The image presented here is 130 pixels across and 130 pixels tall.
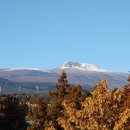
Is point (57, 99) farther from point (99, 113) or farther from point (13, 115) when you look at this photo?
point (99, 113)

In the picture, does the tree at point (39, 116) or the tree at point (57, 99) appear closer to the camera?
the tree at point (57, 99)

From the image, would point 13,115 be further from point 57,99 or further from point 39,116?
point 57,99

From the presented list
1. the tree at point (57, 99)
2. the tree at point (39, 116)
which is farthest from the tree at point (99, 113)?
the tree at point (39, 116)

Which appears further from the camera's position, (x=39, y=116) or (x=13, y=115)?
(x=13, y=115)

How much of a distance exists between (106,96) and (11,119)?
4440 centimetres

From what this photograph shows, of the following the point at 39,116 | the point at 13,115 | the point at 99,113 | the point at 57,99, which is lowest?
the point at 13,115

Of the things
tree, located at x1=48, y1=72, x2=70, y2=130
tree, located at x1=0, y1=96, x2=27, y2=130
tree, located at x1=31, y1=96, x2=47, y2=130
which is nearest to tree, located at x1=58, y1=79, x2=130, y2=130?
tree, located at x1=48, y1=72, x2=70, y2=130

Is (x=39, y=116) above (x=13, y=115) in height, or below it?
above

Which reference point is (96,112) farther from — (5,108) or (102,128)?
(5,108)

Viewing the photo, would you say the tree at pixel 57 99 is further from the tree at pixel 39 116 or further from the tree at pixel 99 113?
the tree at pixel 99 113

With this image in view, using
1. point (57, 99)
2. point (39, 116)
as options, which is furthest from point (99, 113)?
point (39, 116)

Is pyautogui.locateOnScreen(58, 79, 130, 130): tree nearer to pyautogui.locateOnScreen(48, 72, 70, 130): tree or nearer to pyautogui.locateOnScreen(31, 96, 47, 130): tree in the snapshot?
pyautogui.locateOnScreen(48, 72, 70, 130): tree

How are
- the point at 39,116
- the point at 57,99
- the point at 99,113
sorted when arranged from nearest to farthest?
the point at 99,113 → the point at 57,99 → the point at 39,116

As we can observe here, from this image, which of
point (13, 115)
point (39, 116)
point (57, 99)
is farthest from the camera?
point (13, 115)
